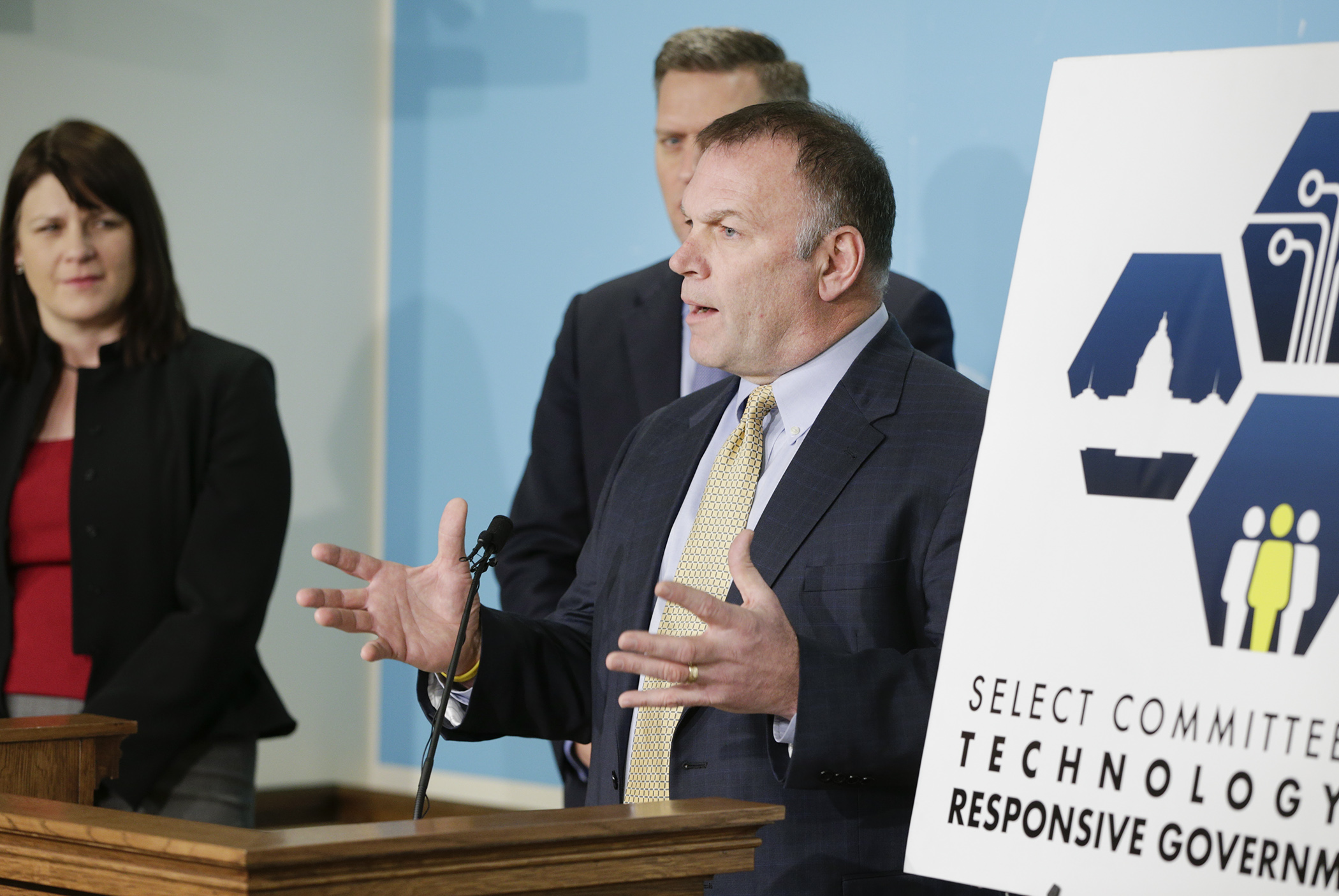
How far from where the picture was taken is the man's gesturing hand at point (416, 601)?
1.90 meters

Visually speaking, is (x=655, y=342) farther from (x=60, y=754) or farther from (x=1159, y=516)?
(x=1159, y=516)

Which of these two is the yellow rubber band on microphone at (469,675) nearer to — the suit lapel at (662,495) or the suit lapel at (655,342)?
the suit lapel at (662,495)

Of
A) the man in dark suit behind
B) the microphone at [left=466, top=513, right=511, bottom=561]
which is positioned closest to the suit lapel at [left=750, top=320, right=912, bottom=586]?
the microphone at [left=466, top=513, right=511, bottom=561]

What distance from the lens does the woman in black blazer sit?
9.25ft

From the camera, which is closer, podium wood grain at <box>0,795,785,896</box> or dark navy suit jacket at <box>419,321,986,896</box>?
podium wood grain at <box>0,795,785,896</box>

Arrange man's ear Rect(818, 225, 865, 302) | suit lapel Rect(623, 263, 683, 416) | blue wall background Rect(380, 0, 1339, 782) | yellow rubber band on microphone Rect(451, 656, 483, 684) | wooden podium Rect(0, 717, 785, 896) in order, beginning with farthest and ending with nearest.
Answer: blue wall background Rect(380, 0, 1339, 782)
suit lapel Rect(623, 263, 683, 416)
man's ear Rect(818, 225, 865, 302)
yellow rubber band on microphone Rect(451, 656, 483, 684)
wooden podium Rect(0, 717, 785, 896)

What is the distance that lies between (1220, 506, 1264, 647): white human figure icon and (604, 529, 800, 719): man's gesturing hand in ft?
1.65

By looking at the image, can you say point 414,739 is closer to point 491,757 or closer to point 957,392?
point 491,757

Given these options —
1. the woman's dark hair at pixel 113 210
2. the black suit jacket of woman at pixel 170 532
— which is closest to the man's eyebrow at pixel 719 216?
the black suit jacket of woman at pixel 170 532

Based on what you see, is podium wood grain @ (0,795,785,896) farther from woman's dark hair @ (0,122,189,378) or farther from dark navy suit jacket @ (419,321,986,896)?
woman's dark hair @ (0,122,189,378)

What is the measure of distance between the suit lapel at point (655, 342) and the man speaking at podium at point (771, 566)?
513 mm

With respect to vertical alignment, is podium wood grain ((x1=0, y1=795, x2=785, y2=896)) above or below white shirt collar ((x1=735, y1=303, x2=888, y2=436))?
below

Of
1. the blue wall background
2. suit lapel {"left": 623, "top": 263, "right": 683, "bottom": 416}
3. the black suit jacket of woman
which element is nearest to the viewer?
the black suit jacket of woman

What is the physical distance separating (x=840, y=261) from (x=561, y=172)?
264 cm
